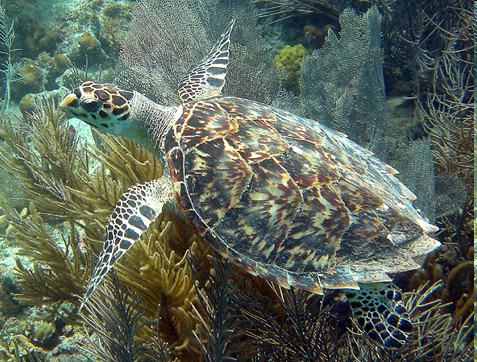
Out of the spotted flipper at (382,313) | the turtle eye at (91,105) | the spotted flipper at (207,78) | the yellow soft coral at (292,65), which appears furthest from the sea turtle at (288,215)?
the yellow soft coral at (292,65)

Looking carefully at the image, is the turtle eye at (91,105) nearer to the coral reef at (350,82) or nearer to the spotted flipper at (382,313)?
the spotted flipper at (382,313)

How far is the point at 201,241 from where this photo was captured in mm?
1999

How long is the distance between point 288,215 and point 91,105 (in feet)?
5.42

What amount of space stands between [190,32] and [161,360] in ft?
12.5

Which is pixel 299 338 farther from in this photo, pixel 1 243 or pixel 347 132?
pixel 1 243

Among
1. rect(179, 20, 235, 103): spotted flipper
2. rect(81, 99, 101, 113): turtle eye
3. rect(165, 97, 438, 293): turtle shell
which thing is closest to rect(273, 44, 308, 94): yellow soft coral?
rect(179, 20, 235, 103): spotted flipper

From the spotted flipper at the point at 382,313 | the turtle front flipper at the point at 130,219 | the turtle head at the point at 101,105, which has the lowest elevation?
the spotted flipper at the point at 382,313

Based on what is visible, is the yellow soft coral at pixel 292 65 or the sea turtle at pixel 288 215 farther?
the yellow soft coral at pixel 292 65

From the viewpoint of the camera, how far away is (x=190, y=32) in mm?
3734

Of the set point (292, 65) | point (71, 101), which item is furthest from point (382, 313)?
point (292, 65)

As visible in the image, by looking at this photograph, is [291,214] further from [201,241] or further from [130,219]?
[130,219]

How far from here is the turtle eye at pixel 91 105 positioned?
2.00m

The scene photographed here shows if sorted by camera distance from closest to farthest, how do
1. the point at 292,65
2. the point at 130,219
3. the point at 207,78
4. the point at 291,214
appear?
the point at 291,214
the point at 130,219
the point at 207,78
the point at 292,65

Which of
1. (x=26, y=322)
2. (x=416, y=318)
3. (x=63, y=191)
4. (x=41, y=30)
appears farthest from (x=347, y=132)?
(x=41, y=30)
